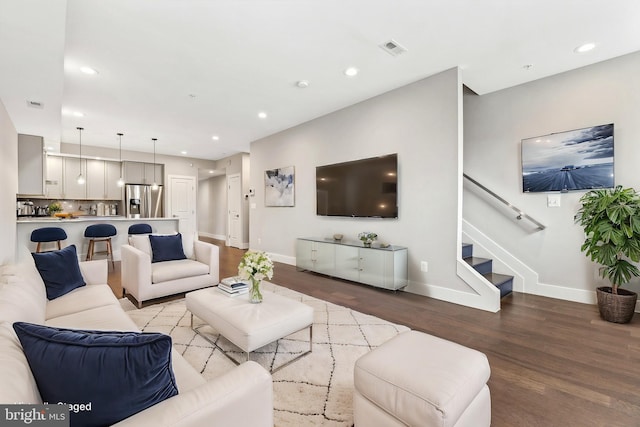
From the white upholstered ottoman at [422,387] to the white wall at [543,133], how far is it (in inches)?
120

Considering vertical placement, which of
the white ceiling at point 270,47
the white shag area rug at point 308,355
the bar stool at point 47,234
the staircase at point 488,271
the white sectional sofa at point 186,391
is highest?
the white ceiling at point 270,47

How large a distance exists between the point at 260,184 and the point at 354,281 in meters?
3.43

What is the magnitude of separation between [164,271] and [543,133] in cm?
507

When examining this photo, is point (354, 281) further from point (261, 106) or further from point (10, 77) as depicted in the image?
point (10, 77)

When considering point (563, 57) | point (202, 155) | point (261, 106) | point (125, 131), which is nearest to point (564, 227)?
point (563, 57)

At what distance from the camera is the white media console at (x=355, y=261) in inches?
150

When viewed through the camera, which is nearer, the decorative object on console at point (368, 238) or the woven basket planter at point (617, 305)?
the woven basket planter at point (617, 305)

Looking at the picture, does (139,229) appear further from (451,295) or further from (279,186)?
(451,295)

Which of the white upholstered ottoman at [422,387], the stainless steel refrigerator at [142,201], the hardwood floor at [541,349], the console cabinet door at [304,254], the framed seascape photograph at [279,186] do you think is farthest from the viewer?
the stainless steel refrigerator at [142,201]

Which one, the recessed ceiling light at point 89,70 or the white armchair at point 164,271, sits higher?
the recessed ceiling light at point 89,70

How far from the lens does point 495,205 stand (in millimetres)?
4133

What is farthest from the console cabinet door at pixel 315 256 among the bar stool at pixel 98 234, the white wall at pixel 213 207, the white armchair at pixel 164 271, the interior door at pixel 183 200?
the white wall at pixel 213 207

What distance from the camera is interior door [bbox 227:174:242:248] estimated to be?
26.9 ft

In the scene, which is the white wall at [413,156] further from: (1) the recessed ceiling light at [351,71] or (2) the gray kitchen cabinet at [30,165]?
(2) the gray kitchen cabinet at [30,165]
